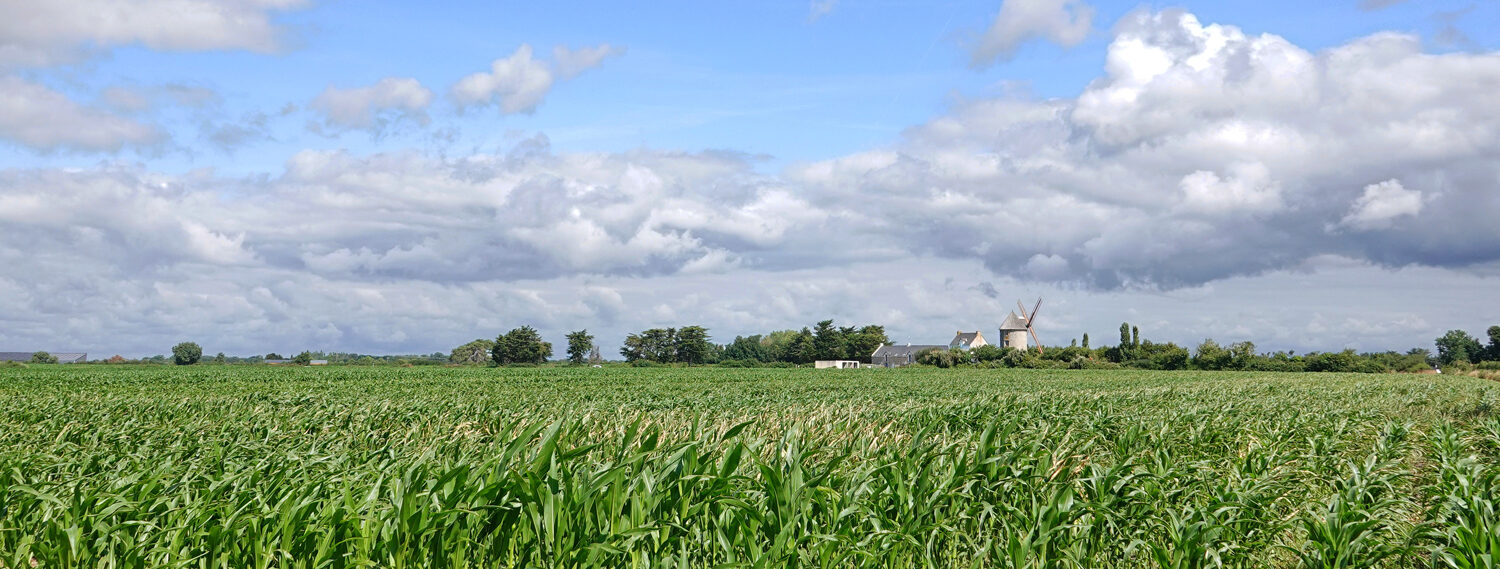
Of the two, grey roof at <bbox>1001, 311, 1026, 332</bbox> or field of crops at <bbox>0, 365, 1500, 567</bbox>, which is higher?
grey roof at <bbox>1001, 311, 1026, 332</bbox>

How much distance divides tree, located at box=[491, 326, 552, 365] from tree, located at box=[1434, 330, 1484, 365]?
421 ft

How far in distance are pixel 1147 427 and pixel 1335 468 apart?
1925 millimetres

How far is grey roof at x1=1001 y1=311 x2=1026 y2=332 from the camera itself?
13950 centimetres

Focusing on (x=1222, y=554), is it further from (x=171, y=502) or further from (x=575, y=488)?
(x=171, y=502)

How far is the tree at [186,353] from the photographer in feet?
428

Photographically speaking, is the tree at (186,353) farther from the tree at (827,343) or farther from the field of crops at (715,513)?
the field of crops at (715,513)

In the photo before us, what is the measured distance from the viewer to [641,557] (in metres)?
5.40

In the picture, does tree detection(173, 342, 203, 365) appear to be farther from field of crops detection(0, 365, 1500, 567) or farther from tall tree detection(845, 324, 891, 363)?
field of crops detection(0, 365, 1500, 567)

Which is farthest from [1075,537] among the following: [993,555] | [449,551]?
[449,551]

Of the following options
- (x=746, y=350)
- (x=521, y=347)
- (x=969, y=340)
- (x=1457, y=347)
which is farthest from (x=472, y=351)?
(x=1457, y=347)

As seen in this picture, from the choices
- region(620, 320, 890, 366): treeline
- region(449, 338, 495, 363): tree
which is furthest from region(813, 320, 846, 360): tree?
region(449, 338, 495, 363): tree

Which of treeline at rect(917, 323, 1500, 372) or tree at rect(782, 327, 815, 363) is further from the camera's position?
tree at rect(782, 327, 815, 363)

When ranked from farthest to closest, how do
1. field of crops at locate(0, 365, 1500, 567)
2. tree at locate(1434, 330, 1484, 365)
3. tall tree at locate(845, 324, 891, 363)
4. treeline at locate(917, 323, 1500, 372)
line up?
tall tree at locate(845, 324, 891, 363)
tree at locate(1434, 330, 1484, 365)
treeline at locate(917, 323, 1500, 372)
field of crops at locate(0, 365, 1500, 567)

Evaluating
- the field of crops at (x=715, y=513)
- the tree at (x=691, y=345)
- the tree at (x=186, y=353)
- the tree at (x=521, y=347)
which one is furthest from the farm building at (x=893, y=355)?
the field of crops at (x=715, y=513)
